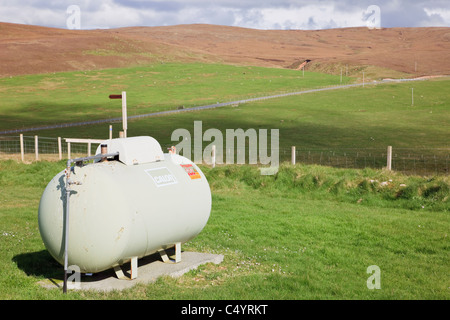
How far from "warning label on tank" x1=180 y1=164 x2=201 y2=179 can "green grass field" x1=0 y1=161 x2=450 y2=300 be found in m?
1.88

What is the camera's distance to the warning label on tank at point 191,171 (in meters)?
10.4

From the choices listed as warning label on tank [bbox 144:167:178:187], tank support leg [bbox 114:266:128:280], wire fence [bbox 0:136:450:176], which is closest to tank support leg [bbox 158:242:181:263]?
tank support leg [bbox 114:266:128:280]

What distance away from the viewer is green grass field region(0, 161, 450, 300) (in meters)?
8.80

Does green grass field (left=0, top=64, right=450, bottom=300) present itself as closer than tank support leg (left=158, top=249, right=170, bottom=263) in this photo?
Yes

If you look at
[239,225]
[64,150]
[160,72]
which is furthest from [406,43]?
[239,225]

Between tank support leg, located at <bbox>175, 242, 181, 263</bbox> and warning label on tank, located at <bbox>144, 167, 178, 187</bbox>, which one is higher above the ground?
warning label on tank, located at <bbox>144, 167, 178, 187</bbox>

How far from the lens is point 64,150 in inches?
1340

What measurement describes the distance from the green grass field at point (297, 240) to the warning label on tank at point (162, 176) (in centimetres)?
182

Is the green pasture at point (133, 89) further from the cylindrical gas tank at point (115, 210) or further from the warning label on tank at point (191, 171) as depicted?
the cylindrical gas tank at point (115, 210)

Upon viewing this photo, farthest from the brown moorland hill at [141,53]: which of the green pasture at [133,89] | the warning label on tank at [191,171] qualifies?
the warning label on tank at [191,171]

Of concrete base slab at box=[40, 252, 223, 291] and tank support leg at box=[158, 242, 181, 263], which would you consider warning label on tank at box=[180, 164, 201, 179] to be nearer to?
tank support leg at box=[158, 242, 181, 263]

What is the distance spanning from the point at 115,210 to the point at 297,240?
17.7ft

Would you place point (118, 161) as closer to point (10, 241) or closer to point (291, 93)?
point (10, 241)
